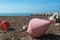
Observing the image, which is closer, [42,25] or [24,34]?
[42,25]

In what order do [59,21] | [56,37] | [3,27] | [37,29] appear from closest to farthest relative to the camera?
[37,29]
[56,37]
[3,27]
[59,21]

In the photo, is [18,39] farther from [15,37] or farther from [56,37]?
[56,37]

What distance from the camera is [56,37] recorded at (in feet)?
24.2

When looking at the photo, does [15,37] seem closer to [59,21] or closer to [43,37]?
[43,37]

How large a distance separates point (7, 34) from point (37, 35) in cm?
150

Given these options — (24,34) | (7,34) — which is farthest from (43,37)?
(7,34)

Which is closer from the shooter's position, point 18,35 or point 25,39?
point 25,39

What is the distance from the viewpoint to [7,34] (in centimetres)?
775

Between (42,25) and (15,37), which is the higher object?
(42,25)

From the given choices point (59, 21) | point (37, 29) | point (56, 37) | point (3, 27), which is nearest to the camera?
point (37, 29)

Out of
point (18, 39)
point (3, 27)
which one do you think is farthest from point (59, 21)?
point (18, 39)

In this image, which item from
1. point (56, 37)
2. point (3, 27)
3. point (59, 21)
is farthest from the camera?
point (59, 21)

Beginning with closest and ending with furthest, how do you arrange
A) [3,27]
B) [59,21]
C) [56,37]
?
[56,37]
[3,27]
[59,21]

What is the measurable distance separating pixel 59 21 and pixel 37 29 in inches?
194
